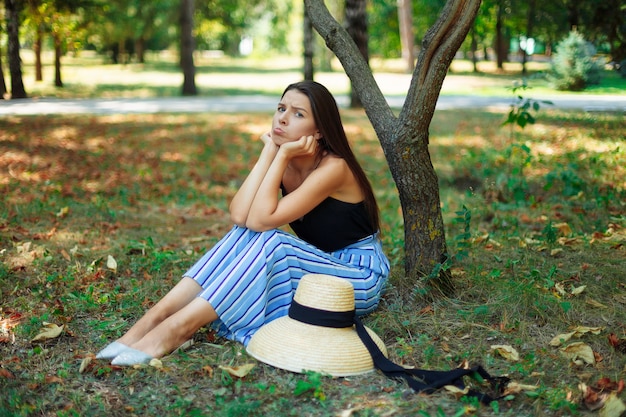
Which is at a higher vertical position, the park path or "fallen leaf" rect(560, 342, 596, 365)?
the park path

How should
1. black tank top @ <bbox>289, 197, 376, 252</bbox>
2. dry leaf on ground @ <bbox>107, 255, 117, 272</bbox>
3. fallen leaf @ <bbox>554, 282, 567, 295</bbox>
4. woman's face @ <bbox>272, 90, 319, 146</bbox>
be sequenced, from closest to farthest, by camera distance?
woman's face @ <bbox>272, 90, 319, 146</bbox> → black tank top @ <bbox>289, 197, 376, 252</bbox> → fallen leaf @ <bbox>554, 282, 567, 295</bbox> → dry leaf on ground @ <bbox>107, 255, 117, 272</bbox>

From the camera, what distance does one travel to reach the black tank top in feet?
12.5

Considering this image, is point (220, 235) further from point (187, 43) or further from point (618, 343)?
point (187, 43)

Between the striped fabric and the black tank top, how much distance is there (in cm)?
12

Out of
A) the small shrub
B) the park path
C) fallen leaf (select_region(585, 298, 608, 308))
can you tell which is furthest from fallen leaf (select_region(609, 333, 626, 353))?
the park path

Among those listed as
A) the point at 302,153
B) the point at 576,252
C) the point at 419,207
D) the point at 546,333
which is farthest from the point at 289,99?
the point at 576,252

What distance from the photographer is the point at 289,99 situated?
12.2 feet

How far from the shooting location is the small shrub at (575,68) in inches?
258

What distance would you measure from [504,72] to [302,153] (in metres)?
24.7

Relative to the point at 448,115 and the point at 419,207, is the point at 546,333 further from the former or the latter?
the point at 448,115

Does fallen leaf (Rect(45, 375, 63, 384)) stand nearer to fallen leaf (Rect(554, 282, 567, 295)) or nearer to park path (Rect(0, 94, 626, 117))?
fallen leaf (Rect(554, 282, 567, 295))

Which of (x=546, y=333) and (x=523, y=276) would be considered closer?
(x=546, y=333)

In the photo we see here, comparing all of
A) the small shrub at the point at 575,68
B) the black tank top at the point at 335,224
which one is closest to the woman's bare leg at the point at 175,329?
the black tank top at the point at 335,224

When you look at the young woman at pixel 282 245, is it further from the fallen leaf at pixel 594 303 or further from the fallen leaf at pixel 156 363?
the fallen leaf at pixel 594 303
